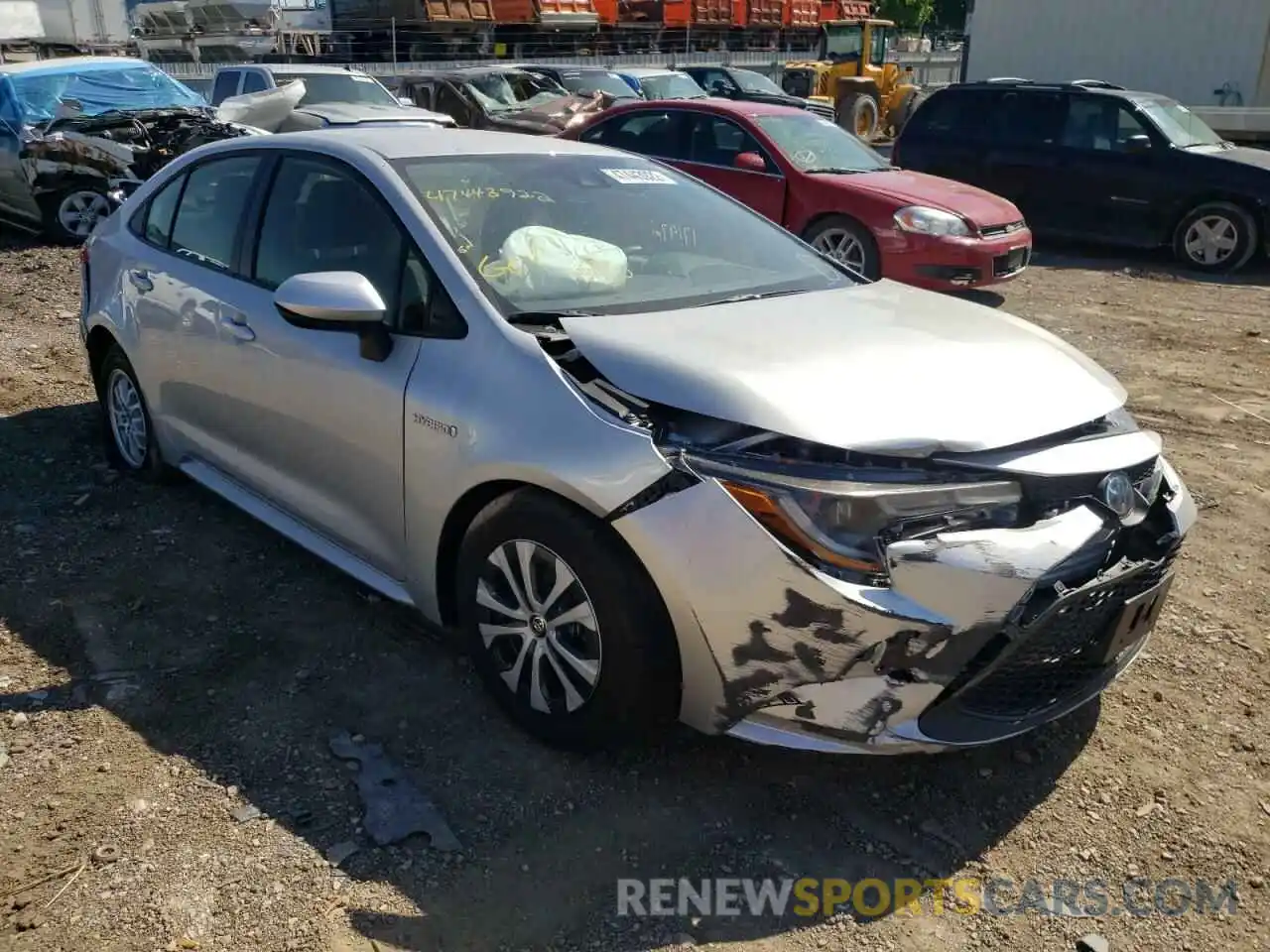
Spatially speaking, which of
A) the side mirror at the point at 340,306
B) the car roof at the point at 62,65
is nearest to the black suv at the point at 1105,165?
the car roof at the point at 62,65

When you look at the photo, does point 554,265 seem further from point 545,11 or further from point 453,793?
point 545,11

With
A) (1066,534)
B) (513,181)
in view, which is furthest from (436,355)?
(1066,534)

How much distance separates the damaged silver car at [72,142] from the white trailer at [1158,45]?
49.9ft

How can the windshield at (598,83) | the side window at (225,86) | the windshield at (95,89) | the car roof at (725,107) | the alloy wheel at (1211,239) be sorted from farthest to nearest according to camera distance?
the windshield at (598,83)
the side window at (225,86)
the windshield at (95,89)
the alloy wheel at (1211,239)
the car roof at (725,107)

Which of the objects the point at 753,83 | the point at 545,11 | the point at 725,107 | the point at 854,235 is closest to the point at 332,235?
the point at 854,235

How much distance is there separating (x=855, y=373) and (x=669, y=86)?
689 inches

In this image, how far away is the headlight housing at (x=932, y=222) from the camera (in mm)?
8578

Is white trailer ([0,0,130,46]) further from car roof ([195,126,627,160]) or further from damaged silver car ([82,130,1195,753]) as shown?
damaged silver car ([82,130,1195,753])

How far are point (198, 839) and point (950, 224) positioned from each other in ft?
24.5

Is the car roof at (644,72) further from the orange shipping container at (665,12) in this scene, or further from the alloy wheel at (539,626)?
the alloy wheel at (539,626)

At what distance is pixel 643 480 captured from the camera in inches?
104

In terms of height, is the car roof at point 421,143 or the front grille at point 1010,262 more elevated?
the car roof at point 421,143

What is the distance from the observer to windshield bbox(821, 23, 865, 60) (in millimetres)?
27703

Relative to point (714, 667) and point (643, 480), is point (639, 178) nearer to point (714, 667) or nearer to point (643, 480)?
point (643, 480)
